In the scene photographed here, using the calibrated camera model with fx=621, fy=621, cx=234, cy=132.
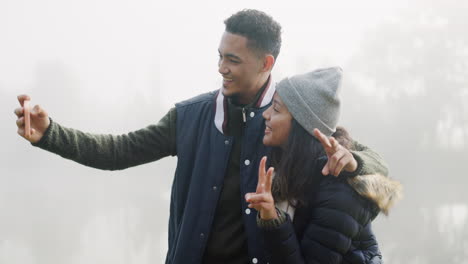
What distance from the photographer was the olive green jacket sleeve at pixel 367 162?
324 centimetres

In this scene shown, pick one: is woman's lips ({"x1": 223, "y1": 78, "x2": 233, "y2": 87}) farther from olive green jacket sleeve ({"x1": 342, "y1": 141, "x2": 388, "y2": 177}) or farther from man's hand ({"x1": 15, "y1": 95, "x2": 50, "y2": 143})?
man's hand ({"x1": 15, "y1": 95, "x2": 50, "y2": 143})

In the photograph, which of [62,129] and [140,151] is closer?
[62,129]

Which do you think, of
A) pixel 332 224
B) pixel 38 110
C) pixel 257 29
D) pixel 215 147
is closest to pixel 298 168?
pixel 332 224

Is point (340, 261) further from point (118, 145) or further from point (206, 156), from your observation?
point (118, 145)

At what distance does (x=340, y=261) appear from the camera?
3.18m

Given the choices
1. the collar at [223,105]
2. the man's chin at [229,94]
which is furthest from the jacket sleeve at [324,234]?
the man's chin at [229,94]

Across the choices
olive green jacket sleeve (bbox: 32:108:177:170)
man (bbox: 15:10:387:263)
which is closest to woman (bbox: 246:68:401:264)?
man (bbox: 15:10:387:263)

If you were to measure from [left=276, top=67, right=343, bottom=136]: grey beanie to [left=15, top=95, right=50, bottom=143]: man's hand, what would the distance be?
1.37 metres

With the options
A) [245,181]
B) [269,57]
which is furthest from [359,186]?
[269,57]

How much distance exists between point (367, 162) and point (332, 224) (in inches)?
17.2

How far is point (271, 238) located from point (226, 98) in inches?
48.0

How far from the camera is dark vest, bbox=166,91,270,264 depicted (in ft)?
12.1

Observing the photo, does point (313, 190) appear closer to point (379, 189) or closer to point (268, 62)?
point (379, 189)

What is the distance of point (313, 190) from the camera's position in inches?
128
